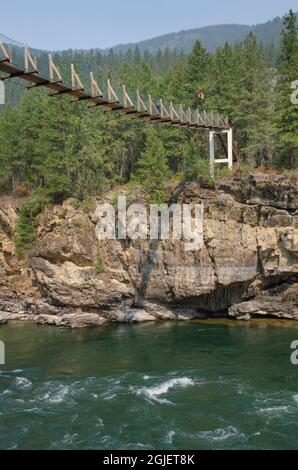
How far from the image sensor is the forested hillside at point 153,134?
Result: 131ft

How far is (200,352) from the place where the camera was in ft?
95.1

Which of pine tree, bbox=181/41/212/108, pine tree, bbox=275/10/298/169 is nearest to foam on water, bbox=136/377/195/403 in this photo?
pine tree, bbox=275/10/298/169

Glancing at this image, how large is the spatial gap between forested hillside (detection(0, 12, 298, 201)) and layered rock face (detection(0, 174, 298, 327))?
10.7ft

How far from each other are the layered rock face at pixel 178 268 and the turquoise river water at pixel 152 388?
228cm

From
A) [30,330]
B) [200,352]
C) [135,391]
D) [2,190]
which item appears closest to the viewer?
[135,391]

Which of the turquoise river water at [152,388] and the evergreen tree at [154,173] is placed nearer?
the turquoise river water at [152,388]

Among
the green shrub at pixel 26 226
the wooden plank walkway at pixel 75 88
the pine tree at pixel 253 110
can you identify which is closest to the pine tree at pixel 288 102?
A: the pine tree at pixel 253 110

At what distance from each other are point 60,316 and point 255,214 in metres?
15.9

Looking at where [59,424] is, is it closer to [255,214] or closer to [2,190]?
[255,214]

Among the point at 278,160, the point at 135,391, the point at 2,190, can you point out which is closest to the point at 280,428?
the point at 135,391

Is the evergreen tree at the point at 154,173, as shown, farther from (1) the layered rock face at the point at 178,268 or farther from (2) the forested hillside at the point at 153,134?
(1) the layered rock face at the point at 178,268

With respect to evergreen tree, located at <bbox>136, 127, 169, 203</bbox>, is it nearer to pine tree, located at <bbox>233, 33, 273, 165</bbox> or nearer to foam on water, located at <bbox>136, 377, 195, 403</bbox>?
pine tree, located at <bbox>233, 33, 273, 165</bbox>

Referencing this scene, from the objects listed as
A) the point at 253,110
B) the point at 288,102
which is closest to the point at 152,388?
the point at 288,102

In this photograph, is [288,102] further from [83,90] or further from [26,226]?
[26,226]
